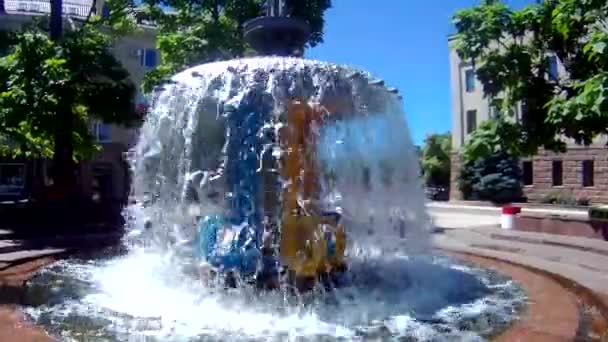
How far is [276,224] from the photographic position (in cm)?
733

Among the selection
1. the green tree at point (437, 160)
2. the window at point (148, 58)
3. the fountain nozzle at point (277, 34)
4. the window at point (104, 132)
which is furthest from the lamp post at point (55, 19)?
the green tree at point (437, 160)

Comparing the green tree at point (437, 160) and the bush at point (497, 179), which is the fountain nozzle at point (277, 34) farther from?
the green tree at point (437, 160)

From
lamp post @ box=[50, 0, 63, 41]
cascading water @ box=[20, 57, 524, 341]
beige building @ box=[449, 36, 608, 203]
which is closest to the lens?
cascading water @ box=[20, 57, 524, 341]

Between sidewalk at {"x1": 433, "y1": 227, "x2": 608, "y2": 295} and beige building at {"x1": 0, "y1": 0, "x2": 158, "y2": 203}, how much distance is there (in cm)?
2060

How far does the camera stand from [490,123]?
1411 cm

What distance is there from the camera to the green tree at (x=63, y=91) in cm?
1310

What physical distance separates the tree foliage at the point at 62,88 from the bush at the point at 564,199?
25.2 meters

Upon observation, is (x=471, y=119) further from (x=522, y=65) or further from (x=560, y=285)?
(x=560, y=285)

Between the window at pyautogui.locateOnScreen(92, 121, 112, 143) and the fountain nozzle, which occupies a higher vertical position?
the window at pyautogui.locateOnScreen(92, 121, 112, 143)

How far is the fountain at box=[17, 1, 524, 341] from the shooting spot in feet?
19.8

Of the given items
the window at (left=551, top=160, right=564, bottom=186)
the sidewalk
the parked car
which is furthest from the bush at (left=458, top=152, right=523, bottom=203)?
the sidewalk

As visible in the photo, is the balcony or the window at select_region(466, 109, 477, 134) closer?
the balcony

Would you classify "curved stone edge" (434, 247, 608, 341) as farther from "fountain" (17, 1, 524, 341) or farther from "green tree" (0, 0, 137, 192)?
"green tree" (0, 0, 137, 192)

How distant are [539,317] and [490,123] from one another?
354 inches
